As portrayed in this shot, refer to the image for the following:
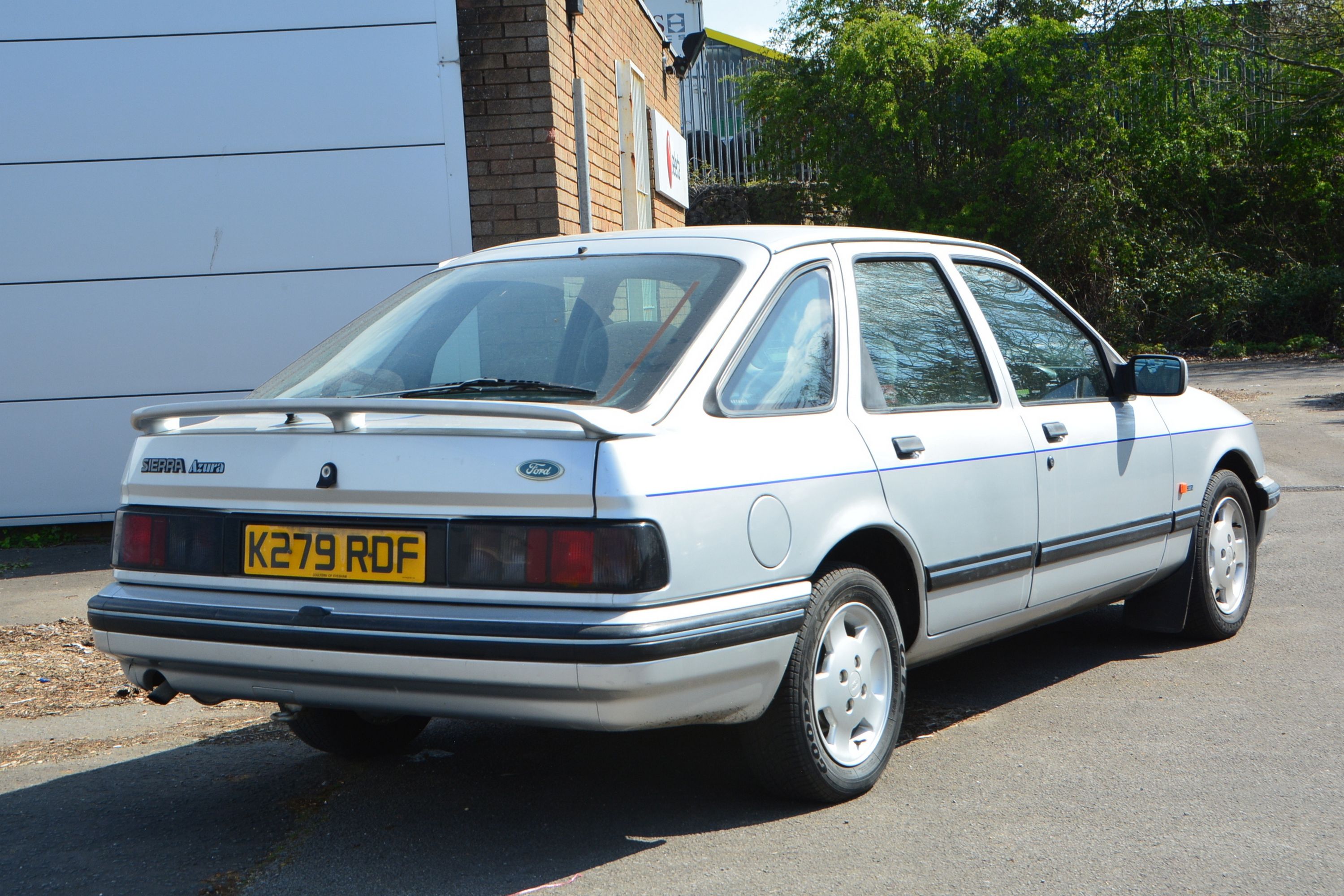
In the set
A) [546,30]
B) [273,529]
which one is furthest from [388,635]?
[546,30]

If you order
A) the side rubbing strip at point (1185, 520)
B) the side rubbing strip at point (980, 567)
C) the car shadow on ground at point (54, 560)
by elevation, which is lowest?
the car shadow on ground at point (54, 560)

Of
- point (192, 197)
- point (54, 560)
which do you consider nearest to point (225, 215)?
point (192, 197)

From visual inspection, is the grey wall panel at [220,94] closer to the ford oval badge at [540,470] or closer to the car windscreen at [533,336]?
the car windscreen at [533,336]

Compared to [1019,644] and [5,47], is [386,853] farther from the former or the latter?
[5,47]

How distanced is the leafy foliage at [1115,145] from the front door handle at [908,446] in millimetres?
18306

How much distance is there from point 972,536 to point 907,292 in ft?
2.69

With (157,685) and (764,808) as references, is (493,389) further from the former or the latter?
(764,808)

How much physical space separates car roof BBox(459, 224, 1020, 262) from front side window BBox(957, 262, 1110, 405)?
1.38 feet

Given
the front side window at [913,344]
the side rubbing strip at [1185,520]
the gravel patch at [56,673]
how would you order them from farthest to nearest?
the gravel patch at [56,673] → the side rubbing strip at [1185,520] → the front side window at [913,344]

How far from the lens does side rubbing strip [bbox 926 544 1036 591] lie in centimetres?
388

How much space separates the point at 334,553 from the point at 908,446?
165cm

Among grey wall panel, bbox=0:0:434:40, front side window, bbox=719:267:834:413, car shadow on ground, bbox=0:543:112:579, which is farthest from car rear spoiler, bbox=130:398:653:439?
grey wall panel, bbox=0:0:434:40

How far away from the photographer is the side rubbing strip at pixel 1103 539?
14.4ft

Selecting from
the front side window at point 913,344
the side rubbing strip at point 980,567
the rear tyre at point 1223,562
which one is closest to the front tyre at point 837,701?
the side rubbing strip at point 980,567
